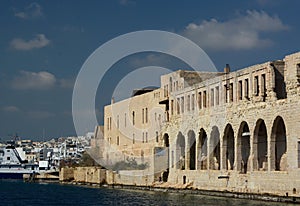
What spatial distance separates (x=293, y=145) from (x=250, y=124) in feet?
20.7

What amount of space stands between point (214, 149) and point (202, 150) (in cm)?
241

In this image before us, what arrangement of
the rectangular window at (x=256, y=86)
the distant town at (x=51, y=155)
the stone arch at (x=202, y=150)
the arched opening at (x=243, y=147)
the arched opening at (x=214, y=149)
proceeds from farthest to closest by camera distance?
the distant town at (x=51, y=155)
the stone arch at (x=202, y=150)
the arched opening at (x=214, y=149)
the arched opening at (x=243, y=147)
the rectangular window at (x=256, y=86)

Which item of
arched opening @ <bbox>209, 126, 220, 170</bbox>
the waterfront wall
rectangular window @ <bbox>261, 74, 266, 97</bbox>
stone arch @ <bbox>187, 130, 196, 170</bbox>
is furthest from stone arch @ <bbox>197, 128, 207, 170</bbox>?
the waterfront wall

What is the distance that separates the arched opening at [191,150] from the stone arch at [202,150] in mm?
1939

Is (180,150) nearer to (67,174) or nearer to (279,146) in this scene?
(279,146)

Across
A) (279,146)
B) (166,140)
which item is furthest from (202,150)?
(279,146)

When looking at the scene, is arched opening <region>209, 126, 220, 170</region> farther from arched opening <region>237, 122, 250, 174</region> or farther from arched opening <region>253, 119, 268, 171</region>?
arched opening <region>253, 119, 268, 171</region>

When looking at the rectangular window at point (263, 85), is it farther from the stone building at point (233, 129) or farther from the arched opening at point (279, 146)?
the arched opening at point (279, 146)

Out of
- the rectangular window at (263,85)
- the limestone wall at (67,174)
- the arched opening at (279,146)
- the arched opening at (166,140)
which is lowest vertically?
the limestone wall at (67,174)

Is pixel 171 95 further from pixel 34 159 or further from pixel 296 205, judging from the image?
pixel 34 159

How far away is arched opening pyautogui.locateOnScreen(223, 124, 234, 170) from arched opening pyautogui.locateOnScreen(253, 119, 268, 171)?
11.9ft

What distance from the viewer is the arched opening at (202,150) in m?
53.1

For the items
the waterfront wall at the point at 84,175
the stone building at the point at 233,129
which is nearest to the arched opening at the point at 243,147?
the stone building at the point at 233,129

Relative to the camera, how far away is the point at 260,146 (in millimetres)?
45000
